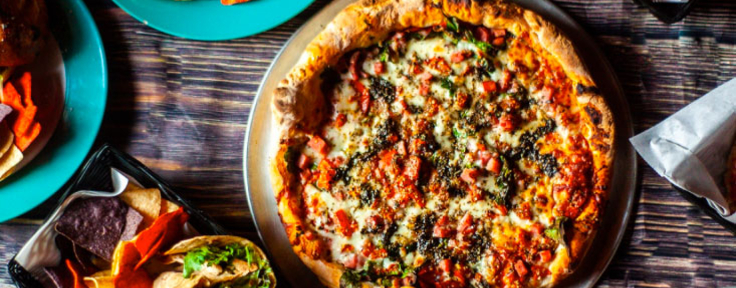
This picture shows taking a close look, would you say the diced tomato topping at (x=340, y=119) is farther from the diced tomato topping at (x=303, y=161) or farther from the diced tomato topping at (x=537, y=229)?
the diced tomato topping at (x=537, y=229)

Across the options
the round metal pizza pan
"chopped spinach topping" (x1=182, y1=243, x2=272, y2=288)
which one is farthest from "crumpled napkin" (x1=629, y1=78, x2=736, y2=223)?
"chopped spinach topping" (x1=182, y1=243, x2=272, y2=288)

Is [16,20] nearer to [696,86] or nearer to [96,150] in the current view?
[96,150]

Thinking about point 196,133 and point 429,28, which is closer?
point 429,28

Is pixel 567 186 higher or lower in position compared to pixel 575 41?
lower

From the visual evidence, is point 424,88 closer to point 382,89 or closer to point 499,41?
point 382,89

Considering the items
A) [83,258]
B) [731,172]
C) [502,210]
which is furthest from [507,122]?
[83,258]

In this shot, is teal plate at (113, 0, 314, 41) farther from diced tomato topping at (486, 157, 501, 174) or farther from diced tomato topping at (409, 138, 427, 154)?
diced tomato topping at (486, 157, 501, 174)

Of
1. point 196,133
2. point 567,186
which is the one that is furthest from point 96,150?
point 567,186
